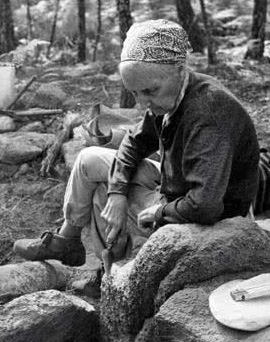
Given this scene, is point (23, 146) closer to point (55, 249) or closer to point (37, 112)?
point (37, 112)

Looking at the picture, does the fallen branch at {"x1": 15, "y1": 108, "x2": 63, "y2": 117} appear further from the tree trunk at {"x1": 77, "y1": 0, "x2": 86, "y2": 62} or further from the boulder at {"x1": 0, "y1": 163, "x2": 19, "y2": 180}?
the tree trunk at {"x1": 77, "y1": 0, "x2": 86, "y2": 62}

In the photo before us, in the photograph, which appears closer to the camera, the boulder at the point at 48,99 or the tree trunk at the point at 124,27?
the tree trunk at the point at 124,27

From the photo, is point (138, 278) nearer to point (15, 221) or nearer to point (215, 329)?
point (215, 329)

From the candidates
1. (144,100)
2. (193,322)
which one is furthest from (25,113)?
(193,322)

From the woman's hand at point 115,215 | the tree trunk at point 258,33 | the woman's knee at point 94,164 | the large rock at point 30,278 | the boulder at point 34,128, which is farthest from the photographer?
the tree trunk at point 258,33

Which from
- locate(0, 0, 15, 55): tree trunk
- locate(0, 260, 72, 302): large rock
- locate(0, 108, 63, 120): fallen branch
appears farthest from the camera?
locate(0, 0, 15, 55): tree trunk

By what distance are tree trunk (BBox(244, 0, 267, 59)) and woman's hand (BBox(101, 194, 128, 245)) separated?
766 centimetres

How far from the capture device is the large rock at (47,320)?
3426 mm

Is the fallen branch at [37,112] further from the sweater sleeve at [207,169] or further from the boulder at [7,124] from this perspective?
the sweater sleeve at [207,169]

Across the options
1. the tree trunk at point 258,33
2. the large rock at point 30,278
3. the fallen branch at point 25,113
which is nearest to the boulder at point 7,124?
the fallen branch at point 25,113

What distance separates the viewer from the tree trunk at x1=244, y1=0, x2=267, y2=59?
10.7 meters

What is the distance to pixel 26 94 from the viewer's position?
28.9 feet

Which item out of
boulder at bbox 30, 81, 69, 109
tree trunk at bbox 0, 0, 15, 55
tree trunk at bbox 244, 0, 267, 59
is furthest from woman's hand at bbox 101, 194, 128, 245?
tree trunk at bbox 0, 0, 15, 55

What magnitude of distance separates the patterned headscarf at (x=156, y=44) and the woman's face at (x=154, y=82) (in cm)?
3
